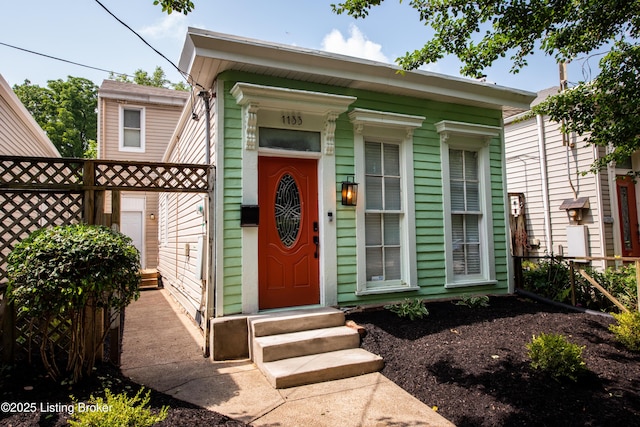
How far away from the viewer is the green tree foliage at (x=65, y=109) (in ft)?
71.1

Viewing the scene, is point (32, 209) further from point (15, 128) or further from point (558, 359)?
point (15, 128)

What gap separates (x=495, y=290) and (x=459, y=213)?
147 cm

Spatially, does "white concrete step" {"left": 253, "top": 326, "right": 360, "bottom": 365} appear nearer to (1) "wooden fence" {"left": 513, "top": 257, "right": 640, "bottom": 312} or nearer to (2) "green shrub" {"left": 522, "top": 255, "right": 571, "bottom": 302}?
(1) "wooden fence" {"left": 513, "top": 257, "right": 640, "bottom": 312}

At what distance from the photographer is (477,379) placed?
11.0 ft

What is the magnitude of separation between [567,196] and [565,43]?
448cm

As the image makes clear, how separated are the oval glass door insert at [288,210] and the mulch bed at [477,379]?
4.43 ft

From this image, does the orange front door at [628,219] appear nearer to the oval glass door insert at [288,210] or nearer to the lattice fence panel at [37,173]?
the oval glass door insert at [288,210]

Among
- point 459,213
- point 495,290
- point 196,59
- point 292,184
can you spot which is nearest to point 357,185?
point 292,184

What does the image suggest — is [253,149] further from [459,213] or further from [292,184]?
[459,213]

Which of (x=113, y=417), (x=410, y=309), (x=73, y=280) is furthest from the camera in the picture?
(x=410, y=309)

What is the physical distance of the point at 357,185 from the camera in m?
5.07

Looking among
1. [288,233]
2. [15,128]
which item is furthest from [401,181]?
[15,128]

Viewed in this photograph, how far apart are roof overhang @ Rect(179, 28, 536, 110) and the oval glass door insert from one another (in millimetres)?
1444

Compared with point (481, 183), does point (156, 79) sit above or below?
above
